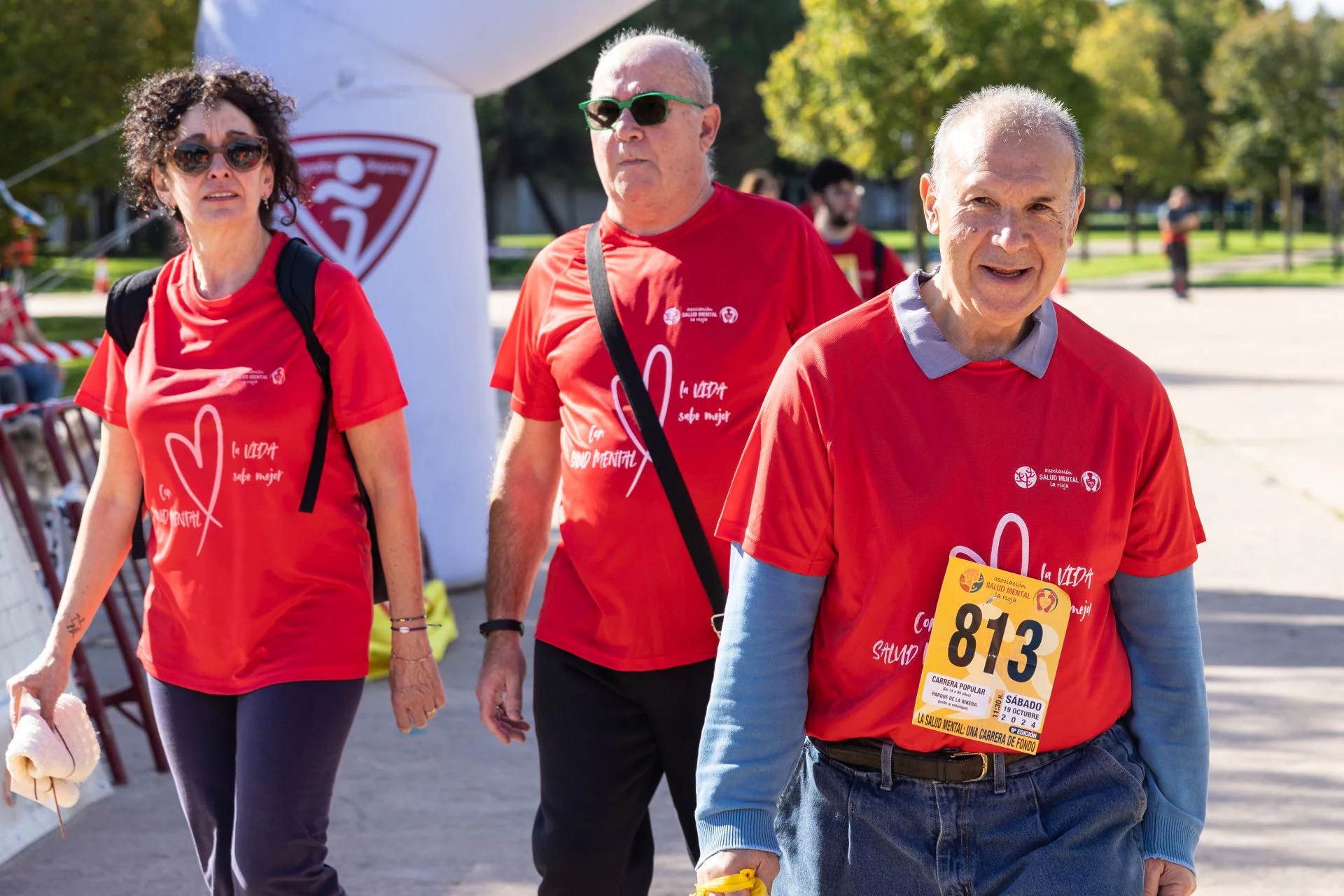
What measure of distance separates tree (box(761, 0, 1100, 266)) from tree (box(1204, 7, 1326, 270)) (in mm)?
10789

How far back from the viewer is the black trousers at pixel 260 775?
3.01 metres

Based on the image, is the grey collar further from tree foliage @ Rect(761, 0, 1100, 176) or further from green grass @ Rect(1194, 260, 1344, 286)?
green grass @ Rect(1194, 260, 1344, 286)

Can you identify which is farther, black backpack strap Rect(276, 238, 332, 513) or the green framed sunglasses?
the green framed sunglasses

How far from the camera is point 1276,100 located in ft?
128

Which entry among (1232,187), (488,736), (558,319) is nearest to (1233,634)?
(488,736)

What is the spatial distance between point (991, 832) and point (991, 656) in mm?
254

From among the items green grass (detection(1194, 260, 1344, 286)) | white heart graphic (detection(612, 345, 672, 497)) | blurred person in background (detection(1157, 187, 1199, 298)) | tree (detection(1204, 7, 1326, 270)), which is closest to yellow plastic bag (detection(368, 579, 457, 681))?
white heart graphic (detection(612, 345, 672, 497))

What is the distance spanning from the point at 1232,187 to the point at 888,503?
51538mm

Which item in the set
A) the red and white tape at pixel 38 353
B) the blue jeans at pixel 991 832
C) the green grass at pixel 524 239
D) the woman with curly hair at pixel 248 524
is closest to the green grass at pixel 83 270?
the red and white tape at pixel 38 353

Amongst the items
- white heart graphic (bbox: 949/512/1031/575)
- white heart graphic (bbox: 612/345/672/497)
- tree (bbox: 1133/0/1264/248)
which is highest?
tree (bbox: 1133/0/1264/248)

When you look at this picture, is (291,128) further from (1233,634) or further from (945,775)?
(945,775)

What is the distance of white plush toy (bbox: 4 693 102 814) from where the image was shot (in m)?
3.14

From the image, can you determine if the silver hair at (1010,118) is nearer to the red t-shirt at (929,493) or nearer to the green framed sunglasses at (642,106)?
the red t-shirt at (929,493)

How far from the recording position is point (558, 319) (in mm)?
3387
